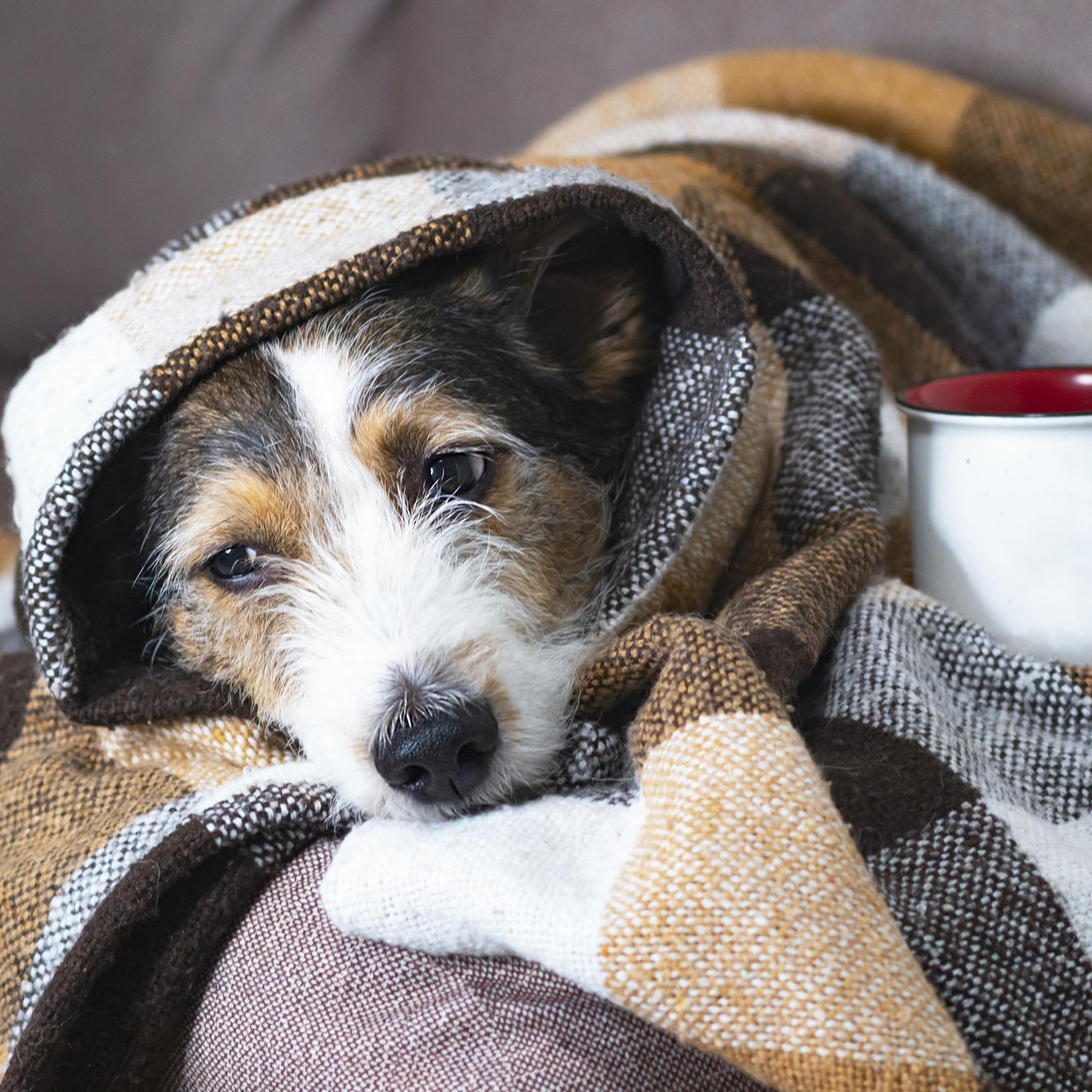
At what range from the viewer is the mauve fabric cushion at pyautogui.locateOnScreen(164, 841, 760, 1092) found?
83 centimetres

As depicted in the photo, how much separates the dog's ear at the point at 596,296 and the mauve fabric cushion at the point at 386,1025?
0.69m

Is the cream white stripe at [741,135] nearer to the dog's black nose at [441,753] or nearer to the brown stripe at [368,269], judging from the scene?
the brown stripe at [368,269]

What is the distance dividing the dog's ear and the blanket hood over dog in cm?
8

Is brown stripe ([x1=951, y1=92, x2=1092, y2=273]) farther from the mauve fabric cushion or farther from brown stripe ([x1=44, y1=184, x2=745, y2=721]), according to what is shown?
the mauve fabric cushion

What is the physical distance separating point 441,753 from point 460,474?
37cm

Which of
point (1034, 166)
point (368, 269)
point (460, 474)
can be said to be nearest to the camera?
point (368, 269)

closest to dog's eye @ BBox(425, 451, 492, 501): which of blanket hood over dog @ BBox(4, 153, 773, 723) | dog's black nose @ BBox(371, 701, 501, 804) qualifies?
blanket hood over dog @ BBox(4, 153, 773, 723)

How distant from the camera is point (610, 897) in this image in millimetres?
799

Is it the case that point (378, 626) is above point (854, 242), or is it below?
below

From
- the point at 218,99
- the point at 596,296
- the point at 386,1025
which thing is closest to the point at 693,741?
the point at 386,1025

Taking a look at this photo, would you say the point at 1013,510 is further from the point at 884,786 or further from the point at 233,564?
the point at 233,564

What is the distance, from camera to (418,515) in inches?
48.7

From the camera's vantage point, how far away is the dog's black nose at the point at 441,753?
1026mm

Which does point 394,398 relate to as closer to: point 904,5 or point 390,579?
point 390,579
